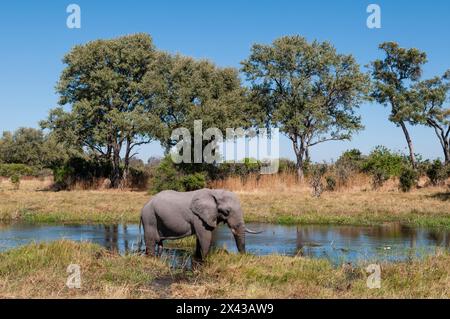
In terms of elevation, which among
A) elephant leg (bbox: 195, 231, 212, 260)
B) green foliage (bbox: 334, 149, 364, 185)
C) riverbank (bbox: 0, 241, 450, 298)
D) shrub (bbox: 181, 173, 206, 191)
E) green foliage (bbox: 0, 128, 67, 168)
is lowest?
riverbank (bbox: 0, 241, 450, 298)

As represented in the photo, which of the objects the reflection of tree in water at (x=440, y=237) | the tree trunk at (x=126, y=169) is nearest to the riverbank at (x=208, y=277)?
the reflection of tree in water at (x=440, y=237)

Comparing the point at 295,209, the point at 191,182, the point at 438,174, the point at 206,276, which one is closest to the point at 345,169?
the point at 438,174

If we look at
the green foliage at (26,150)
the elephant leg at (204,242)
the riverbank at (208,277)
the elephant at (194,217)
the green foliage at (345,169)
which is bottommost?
the riverbank at (208,277)

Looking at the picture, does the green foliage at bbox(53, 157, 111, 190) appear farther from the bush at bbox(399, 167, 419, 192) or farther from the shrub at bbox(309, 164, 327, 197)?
the bush at bbox(399, 167, 419, 192)

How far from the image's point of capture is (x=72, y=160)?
4075cm

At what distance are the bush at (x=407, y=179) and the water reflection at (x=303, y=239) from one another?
1069cm

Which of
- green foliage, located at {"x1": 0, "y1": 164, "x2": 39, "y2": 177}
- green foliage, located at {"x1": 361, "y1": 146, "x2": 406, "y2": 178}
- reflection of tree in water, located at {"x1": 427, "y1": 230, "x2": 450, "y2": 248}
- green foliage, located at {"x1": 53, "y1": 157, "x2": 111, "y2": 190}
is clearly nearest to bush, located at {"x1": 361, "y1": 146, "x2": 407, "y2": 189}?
green foliage, located at {"x1": 361, "y1": 146, "x2": 406, "y2": 178}

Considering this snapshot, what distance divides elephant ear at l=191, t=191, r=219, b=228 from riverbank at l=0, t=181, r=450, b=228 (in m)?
9.10

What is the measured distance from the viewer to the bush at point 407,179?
31484 millimetres

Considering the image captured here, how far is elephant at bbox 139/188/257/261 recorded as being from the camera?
42.8 ft

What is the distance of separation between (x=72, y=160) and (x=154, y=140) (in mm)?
6476

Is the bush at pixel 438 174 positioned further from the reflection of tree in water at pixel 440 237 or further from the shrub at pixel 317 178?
the reflection of tree in water at pixel 440 237

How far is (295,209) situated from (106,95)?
20419 mm

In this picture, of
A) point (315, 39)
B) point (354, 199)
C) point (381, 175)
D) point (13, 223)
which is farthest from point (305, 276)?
point (315, 39)
